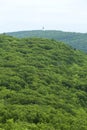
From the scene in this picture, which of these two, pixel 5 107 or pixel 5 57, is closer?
pixel 5 107

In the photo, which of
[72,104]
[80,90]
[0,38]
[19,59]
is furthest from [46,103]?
[0,38]

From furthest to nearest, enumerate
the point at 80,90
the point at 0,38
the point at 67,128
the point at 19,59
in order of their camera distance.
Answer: the point at 0,38, the point at 19,59, the point at 80,90, the point at 67,128

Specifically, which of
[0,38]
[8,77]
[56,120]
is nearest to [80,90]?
[8,77]

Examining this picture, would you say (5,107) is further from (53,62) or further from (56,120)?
(53,62)

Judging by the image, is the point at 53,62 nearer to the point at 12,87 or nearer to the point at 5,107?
the point at 12,87

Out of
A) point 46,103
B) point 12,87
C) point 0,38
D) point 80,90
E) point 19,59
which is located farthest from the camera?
point 0,38

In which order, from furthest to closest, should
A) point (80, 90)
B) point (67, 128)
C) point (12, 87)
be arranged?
1. point (80, 90)
2. point (12, 87)
3. point (67, 128)
